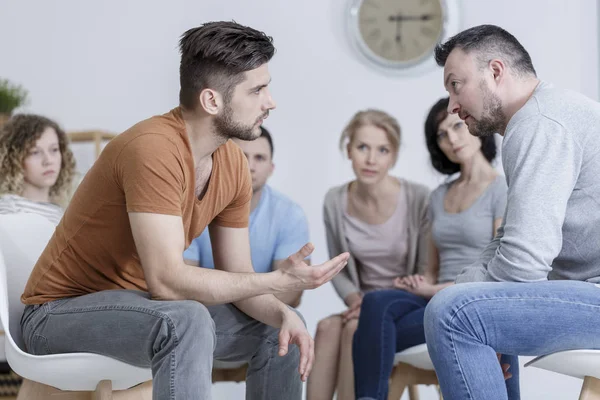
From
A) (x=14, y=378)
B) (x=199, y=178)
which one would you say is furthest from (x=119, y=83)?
(x=199, y=178)

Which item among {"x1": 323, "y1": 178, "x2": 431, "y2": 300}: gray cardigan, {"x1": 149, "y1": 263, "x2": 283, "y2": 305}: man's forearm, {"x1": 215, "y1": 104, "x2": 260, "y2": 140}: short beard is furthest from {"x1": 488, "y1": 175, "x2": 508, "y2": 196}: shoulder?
{"x1": 149, "y1": 263, "x2": 283, "y2": 305}: man's forearm

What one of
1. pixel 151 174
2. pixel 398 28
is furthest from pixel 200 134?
pixel 398 28

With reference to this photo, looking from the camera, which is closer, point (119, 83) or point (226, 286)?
point (226, 286)

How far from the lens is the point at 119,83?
3861mm

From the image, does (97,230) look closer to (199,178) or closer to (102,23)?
(199,178)

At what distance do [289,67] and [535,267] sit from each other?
2.56 m

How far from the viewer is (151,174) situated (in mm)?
1485

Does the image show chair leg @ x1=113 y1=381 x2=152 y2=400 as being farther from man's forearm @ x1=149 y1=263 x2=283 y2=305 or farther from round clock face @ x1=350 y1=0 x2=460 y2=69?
round clock face @ x1=350 y1=0 x2=460 y2=69

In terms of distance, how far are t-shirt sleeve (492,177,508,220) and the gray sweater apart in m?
0.77

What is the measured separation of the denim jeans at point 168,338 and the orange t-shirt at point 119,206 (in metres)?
0.06

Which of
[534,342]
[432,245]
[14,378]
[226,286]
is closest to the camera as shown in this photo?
[534,342]

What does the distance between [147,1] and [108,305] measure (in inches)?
105

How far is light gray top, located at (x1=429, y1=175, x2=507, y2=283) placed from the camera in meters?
2.28

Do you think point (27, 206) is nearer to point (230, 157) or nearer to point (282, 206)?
point (282, 206)
